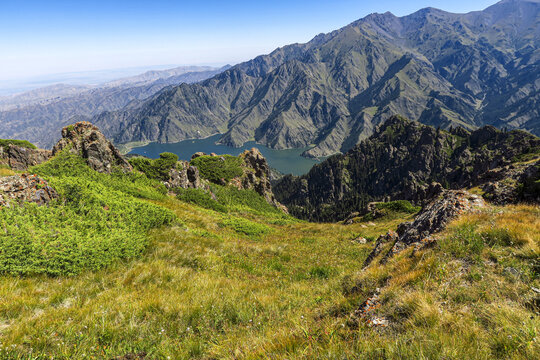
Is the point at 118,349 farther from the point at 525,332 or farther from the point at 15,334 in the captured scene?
the point at 525,332

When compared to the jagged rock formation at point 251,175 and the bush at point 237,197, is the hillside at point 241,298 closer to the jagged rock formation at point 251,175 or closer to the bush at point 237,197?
the bush at point 237,197

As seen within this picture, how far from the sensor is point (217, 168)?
67.8 m

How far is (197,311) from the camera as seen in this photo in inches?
234

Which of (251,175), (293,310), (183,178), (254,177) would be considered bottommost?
(254,177)

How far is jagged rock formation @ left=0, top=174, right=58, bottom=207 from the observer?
987cm

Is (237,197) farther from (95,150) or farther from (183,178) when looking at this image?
(95,150)

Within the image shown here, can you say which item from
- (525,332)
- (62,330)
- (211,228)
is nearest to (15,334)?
(62,330)

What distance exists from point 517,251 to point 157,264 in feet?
35.6

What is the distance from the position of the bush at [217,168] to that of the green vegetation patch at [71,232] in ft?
169

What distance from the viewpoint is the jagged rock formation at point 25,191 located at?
32.4 feet

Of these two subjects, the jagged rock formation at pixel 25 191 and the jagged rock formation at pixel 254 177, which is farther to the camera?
the jagged rock formation at pixel 254 177

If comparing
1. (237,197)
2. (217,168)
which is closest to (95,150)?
(237,197)

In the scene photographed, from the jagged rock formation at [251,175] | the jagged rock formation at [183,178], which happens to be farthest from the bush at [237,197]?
the jagged rock formation at [183,178]

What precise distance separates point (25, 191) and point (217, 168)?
188 feet
